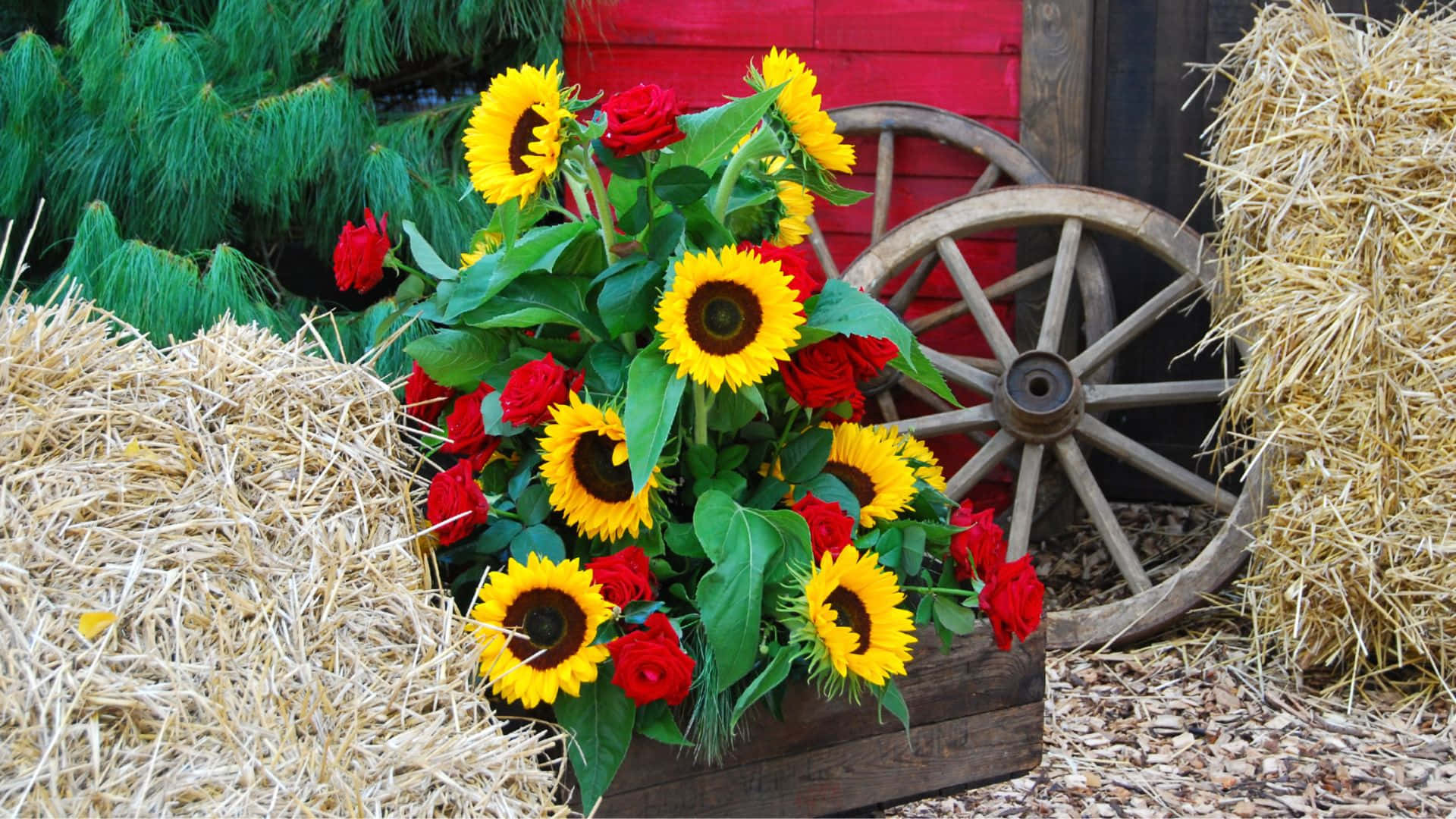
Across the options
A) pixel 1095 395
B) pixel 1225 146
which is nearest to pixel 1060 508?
pixel 1095 395

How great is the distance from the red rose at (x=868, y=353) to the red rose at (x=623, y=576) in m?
0.31

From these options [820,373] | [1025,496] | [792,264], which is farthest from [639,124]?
[1025,496]

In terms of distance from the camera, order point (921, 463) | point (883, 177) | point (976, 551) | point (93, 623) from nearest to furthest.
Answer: point (93, 623)
point (976, 551)
point (921, 463)
point (883, 177)

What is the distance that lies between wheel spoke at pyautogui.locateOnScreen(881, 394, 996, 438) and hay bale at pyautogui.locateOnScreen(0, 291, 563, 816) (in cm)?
149

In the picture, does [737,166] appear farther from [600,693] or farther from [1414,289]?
[1414,289]

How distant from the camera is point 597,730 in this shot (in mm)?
1222

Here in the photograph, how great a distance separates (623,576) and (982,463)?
1.51 meters

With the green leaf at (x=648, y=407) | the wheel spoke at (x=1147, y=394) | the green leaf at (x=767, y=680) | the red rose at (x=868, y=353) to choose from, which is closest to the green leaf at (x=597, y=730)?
the green leaf at (x=767, y=680)

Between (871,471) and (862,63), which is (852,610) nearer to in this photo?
(871,471)

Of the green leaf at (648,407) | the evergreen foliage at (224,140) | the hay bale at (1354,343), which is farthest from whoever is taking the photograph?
the evergreen foliage at (224,140)

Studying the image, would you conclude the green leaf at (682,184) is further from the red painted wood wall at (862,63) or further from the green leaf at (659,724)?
the red painted wood wall at (862,63)

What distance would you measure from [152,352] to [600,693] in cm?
56

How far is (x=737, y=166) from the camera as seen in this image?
1.31 meters

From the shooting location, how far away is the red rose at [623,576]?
124 cm
